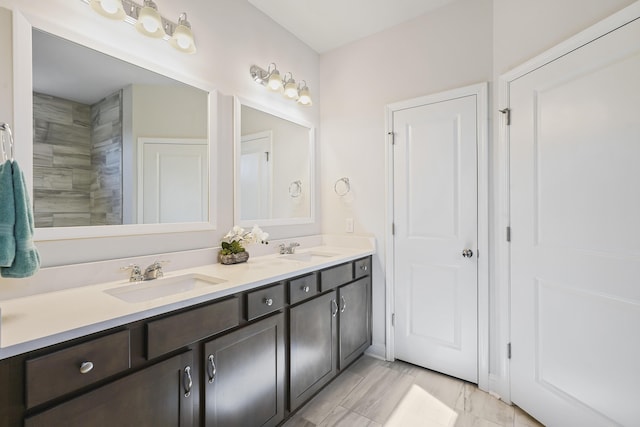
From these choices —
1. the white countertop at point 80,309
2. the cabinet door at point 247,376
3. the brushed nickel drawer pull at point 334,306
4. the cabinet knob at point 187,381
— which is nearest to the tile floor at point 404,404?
the cabinet door at point 247,376

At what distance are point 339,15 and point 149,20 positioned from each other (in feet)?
4.51

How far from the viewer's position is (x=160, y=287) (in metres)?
1.43

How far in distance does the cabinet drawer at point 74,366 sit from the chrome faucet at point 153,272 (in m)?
0.52

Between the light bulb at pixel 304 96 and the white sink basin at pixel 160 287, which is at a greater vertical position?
the light bulb at pixel 304 96

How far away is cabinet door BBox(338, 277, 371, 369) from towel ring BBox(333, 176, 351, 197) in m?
0.75

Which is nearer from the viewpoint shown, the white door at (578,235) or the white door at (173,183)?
the white door at (578,235)

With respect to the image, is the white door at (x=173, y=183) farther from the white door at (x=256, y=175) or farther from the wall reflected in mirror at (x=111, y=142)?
the white door at (x=256, y=175)

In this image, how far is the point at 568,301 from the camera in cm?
153

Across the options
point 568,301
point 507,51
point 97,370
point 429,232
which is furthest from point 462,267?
point 97,370

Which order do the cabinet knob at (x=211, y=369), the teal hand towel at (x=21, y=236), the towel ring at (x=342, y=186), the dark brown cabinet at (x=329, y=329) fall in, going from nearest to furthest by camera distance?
1. the teal hand towel at (x=21, y=236)
2. the cabinet knob at (x=211, y=369)
3. the dark brown cabinet at (x=329, y=329)
4. the towel ring at (x=342, y=186)

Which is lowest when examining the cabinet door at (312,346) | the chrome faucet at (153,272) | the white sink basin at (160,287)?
the cabinet door at (312,346)

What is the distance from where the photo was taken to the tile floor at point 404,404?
171cm

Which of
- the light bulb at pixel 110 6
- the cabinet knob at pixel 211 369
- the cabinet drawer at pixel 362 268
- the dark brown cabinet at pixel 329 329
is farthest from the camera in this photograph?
the cabinet drawer at pixel 362 268

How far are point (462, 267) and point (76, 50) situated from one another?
2.44m
